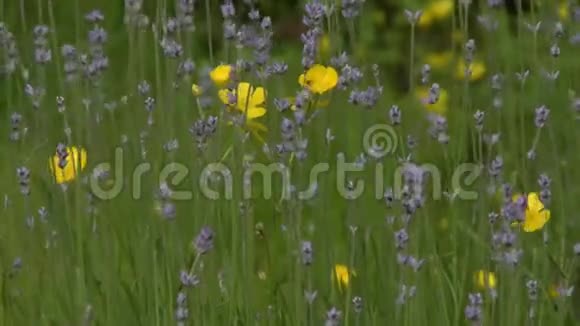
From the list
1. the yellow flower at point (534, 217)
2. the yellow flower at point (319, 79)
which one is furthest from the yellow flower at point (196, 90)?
the yellow flower at point (534, 217)

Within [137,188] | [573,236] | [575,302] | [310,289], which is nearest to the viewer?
[310,289]

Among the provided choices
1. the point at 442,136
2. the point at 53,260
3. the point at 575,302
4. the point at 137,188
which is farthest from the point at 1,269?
the point at 575,302

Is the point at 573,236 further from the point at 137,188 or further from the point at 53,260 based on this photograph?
the point at 53,260

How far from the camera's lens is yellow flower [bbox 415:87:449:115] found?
2.58 metres

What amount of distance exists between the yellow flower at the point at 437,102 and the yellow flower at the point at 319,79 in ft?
0.56

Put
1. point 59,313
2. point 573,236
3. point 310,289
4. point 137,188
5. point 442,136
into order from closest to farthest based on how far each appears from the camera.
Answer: point 310,289
point 442,136
point 59,313
point 137,188
point 573,236

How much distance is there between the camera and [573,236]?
268cm

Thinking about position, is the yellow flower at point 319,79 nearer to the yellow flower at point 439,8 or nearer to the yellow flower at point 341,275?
the yellow flower at point 341,275

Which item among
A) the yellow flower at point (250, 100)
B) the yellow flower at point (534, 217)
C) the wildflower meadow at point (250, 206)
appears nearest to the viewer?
the wildflower meadow at point (250, 206)

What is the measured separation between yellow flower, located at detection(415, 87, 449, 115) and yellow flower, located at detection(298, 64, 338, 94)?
170mm

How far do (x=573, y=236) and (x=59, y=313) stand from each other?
111 cm

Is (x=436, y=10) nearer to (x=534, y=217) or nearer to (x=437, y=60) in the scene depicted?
(x=437, y=60)

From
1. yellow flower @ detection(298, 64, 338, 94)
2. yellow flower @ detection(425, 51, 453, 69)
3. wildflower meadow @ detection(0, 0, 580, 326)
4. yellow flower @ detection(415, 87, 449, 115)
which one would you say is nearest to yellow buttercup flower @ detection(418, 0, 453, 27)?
yellow flower @ detection(425, 51, 453, 69)

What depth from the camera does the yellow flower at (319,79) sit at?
2201mm
